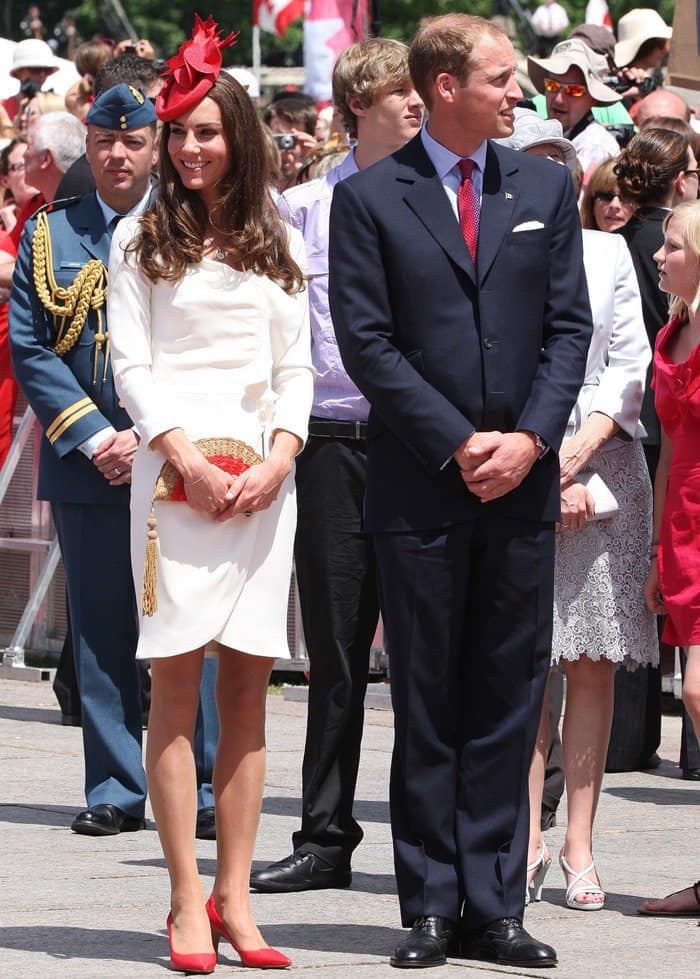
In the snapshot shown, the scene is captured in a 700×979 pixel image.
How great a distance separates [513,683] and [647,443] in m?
3.54

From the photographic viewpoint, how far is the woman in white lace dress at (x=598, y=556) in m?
5.66

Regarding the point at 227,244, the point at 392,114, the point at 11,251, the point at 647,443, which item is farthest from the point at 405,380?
the point at 11,251

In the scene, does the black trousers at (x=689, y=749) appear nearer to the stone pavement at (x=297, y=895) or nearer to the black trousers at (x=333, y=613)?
the stone pavement at (x=297, y=895)

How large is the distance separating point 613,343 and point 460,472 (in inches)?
50.4

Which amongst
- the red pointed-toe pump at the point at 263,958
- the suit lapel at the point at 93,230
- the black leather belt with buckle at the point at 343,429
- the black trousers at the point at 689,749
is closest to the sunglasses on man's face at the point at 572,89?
the black trousers at the point at 689,749

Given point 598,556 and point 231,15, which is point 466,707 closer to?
point 598,556

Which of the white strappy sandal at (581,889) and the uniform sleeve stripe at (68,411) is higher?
the uniform sleeve stripe at (68,411)

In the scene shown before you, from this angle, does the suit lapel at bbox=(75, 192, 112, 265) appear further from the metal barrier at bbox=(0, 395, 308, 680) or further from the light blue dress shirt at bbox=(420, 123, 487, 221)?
the metal barrier at bbox=(0, 395, 308, 680)

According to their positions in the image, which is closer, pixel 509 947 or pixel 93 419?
pixel 509 947

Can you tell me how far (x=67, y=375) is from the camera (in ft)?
22.0

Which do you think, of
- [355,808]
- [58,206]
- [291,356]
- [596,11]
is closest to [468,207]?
[291,356]

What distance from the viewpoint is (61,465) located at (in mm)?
6766

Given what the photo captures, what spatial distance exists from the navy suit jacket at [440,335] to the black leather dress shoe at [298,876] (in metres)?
1.29

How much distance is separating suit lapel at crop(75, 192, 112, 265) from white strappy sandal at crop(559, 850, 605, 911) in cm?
260
